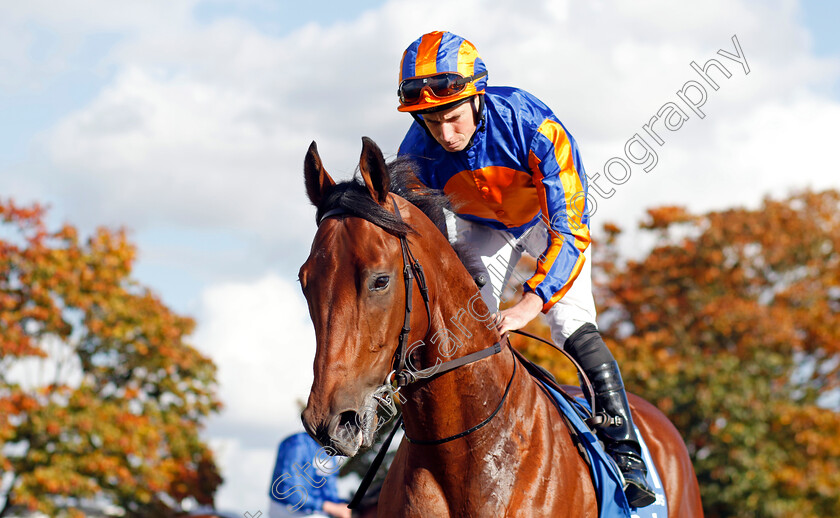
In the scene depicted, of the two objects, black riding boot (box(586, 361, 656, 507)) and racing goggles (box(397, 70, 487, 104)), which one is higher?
racing goggles (box(397, 70, 487, 104))

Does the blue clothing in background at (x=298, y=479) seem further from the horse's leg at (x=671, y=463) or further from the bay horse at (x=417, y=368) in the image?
the bay horse at (x=417, y=368)

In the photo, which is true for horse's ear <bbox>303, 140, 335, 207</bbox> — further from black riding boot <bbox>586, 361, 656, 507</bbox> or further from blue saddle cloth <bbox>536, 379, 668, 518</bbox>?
black riding boot <bbox>586, 361, 656, 507</bbox>

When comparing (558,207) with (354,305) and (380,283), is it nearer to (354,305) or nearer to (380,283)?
(380,283)

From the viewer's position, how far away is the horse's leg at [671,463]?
4.75 meters

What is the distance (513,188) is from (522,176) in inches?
4.7

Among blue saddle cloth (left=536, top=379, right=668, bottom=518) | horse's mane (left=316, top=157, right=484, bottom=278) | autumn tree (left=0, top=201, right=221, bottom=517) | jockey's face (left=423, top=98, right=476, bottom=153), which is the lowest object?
blue saddle cloth (left=536, top=379, right=668, bottom=518)

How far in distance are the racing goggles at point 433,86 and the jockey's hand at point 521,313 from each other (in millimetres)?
926

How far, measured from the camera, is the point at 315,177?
344 centimetres

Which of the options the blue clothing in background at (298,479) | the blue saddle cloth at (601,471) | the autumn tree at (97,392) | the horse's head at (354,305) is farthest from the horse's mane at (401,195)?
the autumn tree at (97,392)

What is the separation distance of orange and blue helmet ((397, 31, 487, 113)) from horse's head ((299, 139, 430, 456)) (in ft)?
Answer: 2.29

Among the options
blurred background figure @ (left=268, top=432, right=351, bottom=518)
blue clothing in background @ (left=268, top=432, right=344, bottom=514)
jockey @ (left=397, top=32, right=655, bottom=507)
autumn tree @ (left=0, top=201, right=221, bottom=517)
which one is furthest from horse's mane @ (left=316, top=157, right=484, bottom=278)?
autumn tree @ (left=0, top=201, right=221, bottom=517)

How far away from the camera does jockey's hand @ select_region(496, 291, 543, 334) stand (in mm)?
3580

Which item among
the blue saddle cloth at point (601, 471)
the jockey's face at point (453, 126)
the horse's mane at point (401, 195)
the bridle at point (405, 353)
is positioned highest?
the jockey's face at point (453, 126)

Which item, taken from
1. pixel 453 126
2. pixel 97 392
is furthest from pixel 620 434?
pixel 97 392
